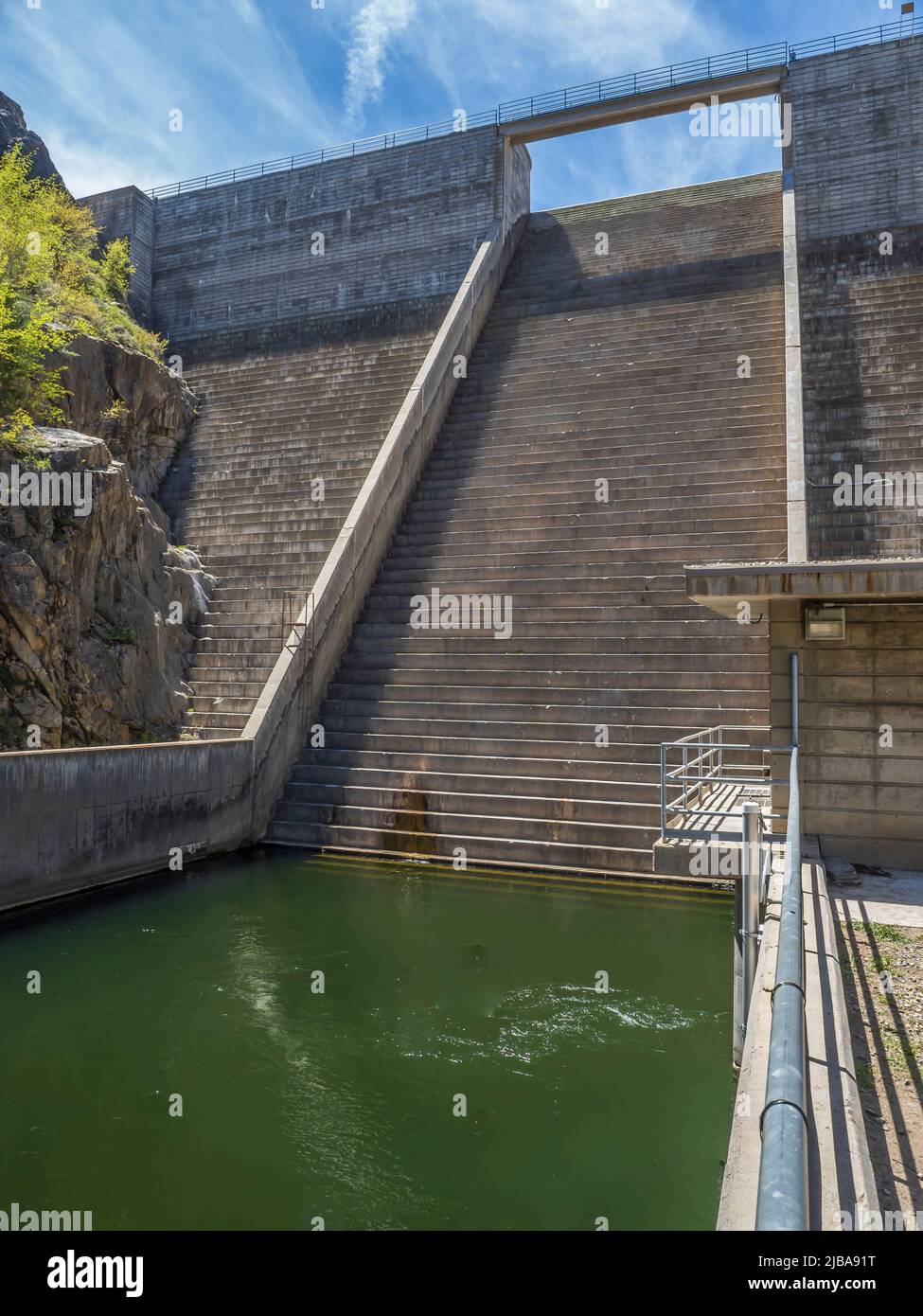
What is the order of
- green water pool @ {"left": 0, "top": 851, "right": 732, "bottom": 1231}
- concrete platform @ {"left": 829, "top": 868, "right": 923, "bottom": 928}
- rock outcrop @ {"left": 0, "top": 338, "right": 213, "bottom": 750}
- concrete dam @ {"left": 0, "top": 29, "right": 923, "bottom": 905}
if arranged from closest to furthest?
green water pool @ {"left": 0, "top": 851, "right": 732, "bottom": 1231} → concrete platform @ {"left": 829, "top": 868, "right": 923, "bottom": 928} → concrete dam @ {"left": 0, "top": 29, "right": 923, "bottom": 905} → rock outcrop @ {"left": 0, "top": 338, "right": 213, "bottom": 750}

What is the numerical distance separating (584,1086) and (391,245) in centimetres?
2433

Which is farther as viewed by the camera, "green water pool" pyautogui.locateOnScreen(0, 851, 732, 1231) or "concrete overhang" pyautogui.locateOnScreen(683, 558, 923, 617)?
"concrete overhang" pyautogui.locateOnScreen(683, 558, 923, 617)

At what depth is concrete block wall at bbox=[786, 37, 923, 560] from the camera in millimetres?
14430

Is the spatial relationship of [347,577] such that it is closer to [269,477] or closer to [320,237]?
[269,477]

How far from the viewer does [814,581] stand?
22.6 feet

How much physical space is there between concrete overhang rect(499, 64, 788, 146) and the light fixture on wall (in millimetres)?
20121

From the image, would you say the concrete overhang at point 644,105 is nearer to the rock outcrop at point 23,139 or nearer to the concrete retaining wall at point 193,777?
the concrete retaining wall at point 193,777

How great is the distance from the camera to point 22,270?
1588 centimetres

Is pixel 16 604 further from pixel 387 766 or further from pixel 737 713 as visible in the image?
pixel 737 713

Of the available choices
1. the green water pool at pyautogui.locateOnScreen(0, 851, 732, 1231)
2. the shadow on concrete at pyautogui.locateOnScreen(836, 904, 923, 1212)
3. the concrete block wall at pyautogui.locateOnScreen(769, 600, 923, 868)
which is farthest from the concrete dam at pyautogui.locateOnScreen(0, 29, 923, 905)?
the shadow on concrete at pyautogui.locateOnScreen(836, 904, 923, 1212)

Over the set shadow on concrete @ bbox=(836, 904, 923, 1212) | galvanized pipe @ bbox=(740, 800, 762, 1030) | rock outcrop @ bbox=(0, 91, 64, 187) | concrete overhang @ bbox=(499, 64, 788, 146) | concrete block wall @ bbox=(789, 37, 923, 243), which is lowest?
shadow on concrete @ bbox=(836, 904, 923, 1212)

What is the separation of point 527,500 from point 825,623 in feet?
28.7

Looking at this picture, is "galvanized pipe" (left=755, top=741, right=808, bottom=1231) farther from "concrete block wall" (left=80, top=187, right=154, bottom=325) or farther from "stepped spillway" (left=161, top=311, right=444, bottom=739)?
"concrete block wall" (left=80, top=187, right=154, bottom=325)

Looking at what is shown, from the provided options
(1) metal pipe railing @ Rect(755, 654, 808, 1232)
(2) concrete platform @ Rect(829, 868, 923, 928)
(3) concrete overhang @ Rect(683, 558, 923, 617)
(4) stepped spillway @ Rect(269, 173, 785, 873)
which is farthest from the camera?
(4) stepped spillway @ Rect(269, 173, 785, 873)
